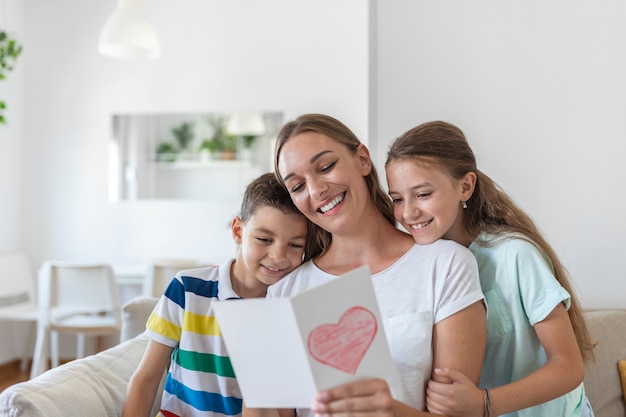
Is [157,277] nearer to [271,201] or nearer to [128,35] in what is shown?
[128,35]

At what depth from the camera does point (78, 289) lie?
4324 mm

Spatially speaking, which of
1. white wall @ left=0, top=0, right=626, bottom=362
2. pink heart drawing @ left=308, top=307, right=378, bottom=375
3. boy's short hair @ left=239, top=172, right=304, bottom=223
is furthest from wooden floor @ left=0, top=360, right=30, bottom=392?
pink heart drawing @ left=308, top=307, right=378, bottom=375

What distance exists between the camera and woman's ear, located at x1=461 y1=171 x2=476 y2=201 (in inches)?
61.9

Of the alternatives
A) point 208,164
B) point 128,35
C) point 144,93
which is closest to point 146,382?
point 128,35

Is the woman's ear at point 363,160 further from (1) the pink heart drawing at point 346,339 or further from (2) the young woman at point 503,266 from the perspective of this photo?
(1) the pink heart drawing at point 346,339

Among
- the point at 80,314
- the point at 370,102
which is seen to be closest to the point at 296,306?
the point at 370,102

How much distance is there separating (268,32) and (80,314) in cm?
241

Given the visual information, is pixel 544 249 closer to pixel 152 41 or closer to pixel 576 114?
pixel 576 114

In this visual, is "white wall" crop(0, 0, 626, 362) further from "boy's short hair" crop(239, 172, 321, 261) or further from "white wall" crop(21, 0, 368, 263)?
"boy's short hair" crop(239, 172, 321, 261)

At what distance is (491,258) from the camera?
156cm

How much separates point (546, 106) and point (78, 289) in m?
3.03

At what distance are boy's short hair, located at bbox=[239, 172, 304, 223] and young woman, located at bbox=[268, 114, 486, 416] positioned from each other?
0.18 feet

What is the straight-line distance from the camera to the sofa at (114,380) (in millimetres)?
1403

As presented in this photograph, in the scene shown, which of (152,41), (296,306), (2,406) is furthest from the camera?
(152,41)
